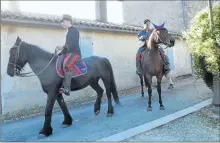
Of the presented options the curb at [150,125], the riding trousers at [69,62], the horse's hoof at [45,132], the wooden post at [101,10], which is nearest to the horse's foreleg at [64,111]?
the horse's hoof at [45,132]

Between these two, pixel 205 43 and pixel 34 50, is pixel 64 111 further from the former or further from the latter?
pixel 205 43

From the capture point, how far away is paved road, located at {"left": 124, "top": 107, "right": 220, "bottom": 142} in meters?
4.82

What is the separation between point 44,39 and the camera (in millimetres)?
8172

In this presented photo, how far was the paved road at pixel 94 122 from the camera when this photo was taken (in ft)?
17.2

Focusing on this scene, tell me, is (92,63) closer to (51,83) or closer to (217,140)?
(51,83)

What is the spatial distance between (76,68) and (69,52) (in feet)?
1.34

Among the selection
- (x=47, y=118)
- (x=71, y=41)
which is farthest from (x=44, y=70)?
(x=47, y=118)

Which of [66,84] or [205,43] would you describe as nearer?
[66,84]

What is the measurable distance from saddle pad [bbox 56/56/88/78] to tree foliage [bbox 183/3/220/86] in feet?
10.1

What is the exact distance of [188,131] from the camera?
17.1 feet

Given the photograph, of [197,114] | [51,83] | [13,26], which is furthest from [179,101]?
[13,26]

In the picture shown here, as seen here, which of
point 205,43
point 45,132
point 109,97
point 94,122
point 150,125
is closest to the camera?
point 45,132

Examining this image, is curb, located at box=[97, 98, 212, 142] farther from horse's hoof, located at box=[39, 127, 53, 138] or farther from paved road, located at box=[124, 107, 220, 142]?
horse's hoof, located at box=[39, 127, 53, 138]

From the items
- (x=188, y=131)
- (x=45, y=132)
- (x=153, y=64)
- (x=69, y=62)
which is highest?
(x=69, y=62)
